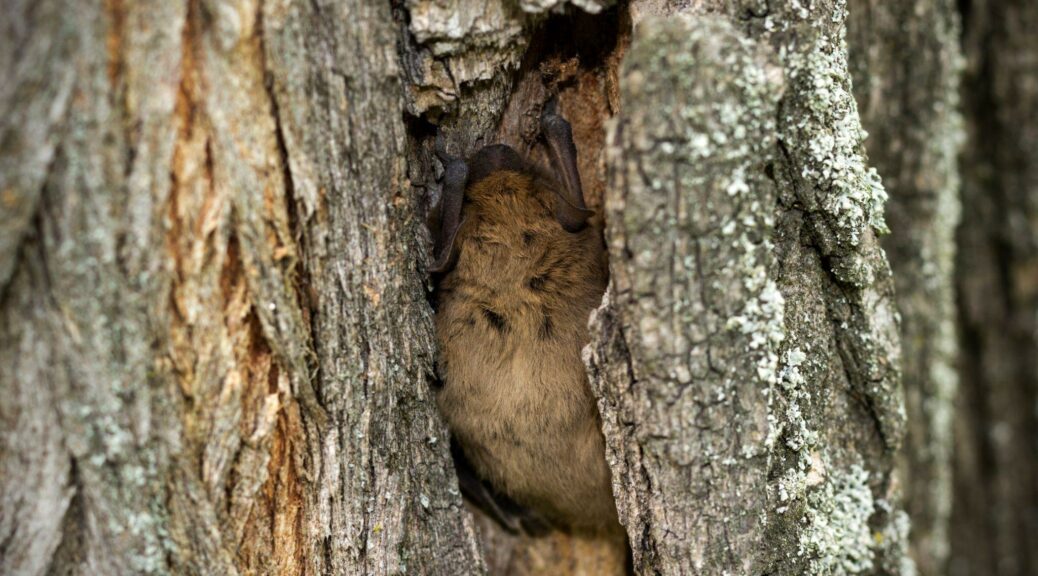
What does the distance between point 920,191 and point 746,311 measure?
1.16m

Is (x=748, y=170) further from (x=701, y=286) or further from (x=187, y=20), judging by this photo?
(x=187, y=20)

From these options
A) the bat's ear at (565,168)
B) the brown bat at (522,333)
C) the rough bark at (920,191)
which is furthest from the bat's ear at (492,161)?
the rough bark at (920,191)

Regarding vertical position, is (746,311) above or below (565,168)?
below

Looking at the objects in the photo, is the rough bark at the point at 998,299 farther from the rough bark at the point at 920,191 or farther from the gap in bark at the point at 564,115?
the gap in bark at the point at 564,115

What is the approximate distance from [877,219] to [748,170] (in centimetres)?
69

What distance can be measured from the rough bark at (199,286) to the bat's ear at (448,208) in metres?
0.59

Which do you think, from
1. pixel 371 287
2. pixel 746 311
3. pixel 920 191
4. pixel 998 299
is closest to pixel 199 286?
pixel 371 287

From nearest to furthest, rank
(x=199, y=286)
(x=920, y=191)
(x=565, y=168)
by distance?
(x=199, y=286)
(x=920, y=191)
(x=565, y=168)

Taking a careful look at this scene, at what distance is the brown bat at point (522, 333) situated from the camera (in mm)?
3143

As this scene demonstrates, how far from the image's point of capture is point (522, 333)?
10.6 feet

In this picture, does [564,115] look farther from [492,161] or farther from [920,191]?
[920,191]

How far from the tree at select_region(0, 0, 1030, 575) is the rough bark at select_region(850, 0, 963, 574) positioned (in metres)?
0.06

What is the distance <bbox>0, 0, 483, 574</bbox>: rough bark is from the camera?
1988 millimetres

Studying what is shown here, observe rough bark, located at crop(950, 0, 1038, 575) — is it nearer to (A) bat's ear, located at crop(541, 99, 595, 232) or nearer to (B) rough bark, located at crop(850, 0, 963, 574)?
(B) rough bark, located at crop(850, 0, 963, 574)
